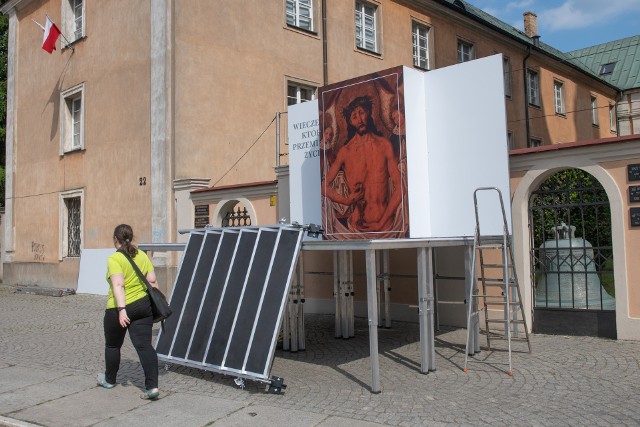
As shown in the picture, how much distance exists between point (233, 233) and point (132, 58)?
32.9ft

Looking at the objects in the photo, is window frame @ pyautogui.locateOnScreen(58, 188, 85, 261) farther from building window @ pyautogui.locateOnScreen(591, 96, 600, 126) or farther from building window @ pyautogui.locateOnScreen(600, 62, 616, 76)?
building window @ pyautogui.locateOnScreen(600, 62, 616, 76)

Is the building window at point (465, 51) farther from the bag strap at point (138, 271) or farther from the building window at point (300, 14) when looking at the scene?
the bag strap at point (138, 271)

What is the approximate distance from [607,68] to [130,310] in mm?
37444

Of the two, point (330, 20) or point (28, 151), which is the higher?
point (330, 20)

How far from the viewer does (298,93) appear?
1717cm

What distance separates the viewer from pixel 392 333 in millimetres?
9500

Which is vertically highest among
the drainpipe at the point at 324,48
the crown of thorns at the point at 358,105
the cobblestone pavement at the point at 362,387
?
the drainpipe at the point at 324,48

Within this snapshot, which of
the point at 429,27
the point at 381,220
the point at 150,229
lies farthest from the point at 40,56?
the point at 381,220

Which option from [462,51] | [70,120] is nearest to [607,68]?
[462,51]

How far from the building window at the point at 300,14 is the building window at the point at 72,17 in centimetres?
612

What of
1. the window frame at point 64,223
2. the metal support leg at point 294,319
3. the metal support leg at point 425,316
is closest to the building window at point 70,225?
the window frame at point 64,223

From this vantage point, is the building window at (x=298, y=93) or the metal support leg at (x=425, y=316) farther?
the building window at (x=298, y=93)

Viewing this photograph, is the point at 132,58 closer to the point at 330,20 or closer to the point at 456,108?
the point at 330,20

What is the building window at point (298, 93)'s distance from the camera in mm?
17016
